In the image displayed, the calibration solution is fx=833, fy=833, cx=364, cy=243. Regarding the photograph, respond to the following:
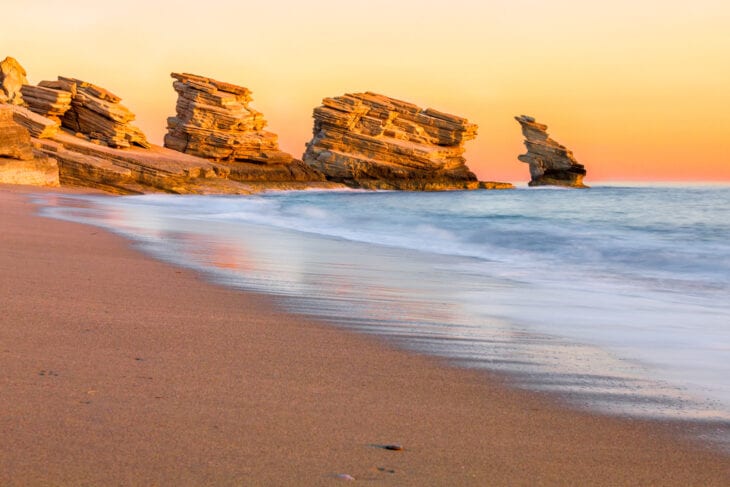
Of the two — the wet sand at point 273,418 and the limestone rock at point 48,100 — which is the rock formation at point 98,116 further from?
the wet sand at point 273,418

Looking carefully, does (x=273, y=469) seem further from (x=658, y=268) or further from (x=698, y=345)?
(x=658, y=268)

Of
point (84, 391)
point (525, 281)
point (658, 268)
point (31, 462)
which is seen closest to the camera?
point (31, 462)

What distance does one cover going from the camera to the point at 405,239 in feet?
47.2

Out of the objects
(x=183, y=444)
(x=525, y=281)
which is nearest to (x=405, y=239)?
(x=525, y=281)

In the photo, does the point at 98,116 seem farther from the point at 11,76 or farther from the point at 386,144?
the point at 386,144

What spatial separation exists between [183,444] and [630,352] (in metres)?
2.57

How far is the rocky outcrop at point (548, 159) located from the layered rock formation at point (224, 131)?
33.5 meters

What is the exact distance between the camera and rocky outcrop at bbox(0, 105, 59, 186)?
28875 mm

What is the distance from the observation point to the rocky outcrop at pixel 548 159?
269 feet

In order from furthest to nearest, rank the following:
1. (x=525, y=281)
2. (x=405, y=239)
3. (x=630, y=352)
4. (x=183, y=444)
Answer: (x=405, y=239) → (x=525, y=281) → (x=630, y=352) → (x=183, y=444)

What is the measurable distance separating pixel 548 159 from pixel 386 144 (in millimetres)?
22092

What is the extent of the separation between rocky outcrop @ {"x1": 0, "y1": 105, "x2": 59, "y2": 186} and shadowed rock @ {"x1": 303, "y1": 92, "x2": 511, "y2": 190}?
36106 millimetres

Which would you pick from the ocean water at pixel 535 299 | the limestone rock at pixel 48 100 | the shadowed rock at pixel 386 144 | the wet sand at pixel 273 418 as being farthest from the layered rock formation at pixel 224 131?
the wet sand at pixel 273 418

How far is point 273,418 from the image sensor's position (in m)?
2.53
